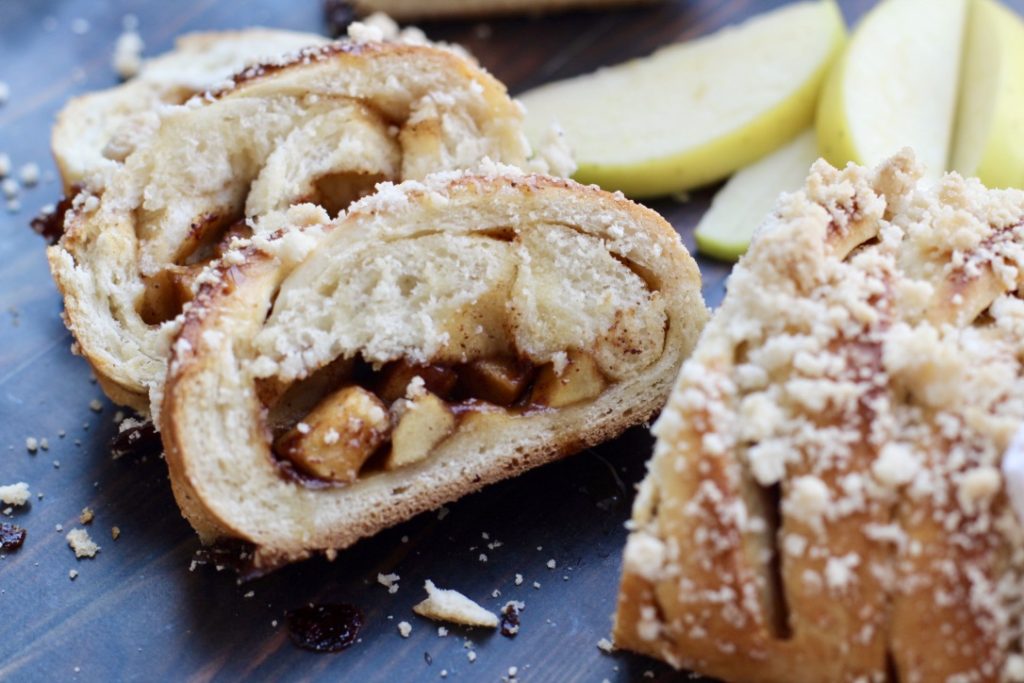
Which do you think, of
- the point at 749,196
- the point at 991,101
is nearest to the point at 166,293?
the point at 749,196

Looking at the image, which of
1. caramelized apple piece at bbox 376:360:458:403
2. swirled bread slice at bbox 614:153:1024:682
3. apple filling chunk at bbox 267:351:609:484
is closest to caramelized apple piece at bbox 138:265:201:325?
apple filling chunk at bbox 267:351:609:484

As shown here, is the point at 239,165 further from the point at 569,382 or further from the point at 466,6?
the point at 466,6

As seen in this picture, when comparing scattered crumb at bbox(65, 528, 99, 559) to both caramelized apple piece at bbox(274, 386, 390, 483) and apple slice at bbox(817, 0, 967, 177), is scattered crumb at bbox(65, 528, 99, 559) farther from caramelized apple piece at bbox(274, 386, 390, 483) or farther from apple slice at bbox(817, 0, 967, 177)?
apple slice at bbox(817, 0, 967, 177)

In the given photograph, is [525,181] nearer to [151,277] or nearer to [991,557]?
[151,277]

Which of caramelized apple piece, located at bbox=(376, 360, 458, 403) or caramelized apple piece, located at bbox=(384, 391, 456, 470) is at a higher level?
caramelized apple piece, located at bbox=(376, 360, 458, 403)

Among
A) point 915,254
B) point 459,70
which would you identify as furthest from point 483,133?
point 915,254

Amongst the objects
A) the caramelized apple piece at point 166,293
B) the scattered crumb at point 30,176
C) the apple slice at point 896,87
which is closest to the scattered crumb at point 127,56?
the scattered crumb at point 30,176
